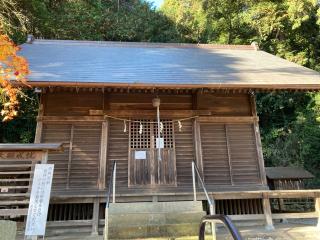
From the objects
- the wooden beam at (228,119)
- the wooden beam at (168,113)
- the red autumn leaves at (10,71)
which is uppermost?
the red autumn leaves at (10,71)

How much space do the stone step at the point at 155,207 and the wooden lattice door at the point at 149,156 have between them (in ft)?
5.52

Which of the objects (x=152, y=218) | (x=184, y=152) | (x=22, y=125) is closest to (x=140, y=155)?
(x=184, y=152)

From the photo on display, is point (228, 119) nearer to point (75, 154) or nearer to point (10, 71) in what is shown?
point (75, 154)

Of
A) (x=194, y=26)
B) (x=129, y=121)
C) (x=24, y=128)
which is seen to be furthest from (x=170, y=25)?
(x=129, y=121)

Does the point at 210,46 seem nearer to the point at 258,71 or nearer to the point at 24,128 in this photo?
the point at 258,71

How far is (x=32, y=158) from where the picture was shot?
636 cm

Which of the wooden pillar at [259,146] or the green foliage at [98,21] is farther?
the green foliage at [98,21]

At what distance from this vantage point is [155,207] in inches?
251

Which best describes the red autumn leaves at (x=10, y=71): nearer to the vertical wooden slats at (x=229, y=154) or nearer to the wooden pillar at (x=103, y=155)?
the wooden pillar at (x=103, y=155)

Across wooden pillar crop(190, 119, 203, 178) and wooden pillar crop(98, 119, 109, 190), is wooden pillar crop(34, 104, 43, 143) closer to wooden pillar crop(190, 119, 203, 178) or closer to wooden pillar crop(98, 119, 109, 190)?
wooden pillar crop(98, 119, 109, 190)

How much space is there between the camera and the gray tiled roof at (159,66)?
25.4 ft

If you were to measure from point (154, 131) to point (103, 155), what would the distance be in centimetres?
160

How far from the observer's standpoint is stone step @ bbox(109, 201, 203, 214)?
619 centimetres

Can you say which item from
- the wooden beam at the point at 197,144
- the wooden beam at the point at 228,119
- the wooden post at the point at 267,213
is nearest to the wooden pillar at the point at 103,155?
the wooden beam at the point at 197,144
